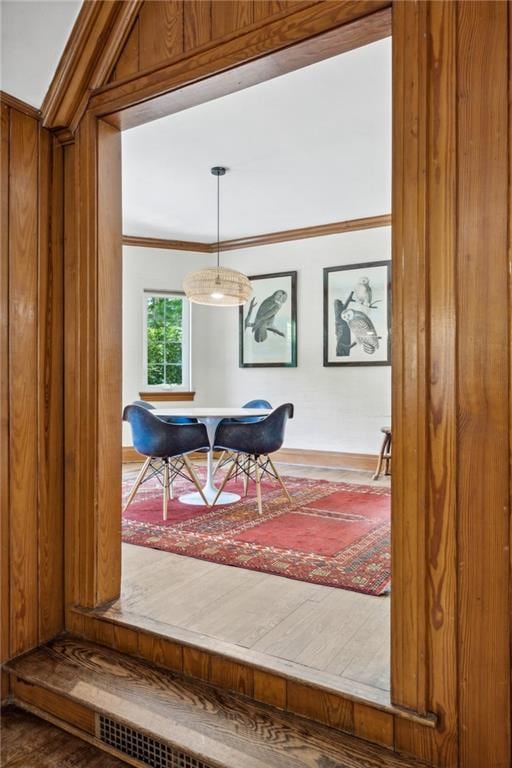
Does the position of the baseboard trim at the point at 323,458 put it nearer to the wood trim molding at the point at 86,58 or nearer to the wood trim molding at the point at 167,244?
the wood trim molding at the point at 167,244

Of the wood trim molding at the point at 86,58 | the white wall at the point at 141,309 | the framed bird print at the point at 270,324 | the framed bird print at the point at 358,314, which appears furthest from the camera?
the white wall at the point at 141,309

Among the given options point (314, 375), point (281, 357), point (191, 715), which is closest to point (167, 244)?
point (281, 357)

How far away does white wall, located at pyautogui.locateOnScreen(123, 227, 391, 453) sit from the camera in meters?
5.36

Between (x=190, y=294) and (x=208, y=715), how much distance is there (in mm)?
3325

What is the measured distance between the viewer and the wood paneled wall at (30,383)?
186cm

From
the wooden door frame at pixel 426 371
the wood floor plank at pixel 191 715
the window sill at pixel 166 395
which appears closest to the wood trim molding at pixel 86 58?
the wooden door frame at pixel 426 371

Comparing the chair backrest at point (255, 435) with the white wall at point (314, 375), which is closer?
the chair backrest at point (255, 435)

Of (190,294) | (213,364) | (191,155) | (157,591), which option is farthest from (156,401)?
(157,591)

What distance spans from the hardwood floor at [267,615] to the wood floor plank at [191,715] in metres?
0.14

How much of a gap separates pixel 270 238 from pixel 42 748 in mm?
5284

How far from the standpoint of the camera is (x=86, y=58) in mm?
1855

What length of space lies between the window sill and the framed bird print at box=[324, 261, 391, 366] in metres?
1.80

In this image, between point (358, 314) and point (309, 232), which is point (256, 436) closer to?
point (358, 314)

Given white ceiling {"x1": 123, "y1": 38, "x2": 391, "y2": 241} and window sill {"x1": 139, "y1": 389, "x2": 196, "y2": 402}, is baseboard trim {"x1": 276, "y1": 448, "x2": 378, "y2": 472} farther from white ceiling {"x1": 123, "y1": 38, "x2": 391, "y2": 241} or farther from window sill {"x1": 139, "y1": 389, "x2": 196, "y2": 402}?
white ceiling {"x1": 123, "y1": 38, "x2": 391, "y2": 241}
